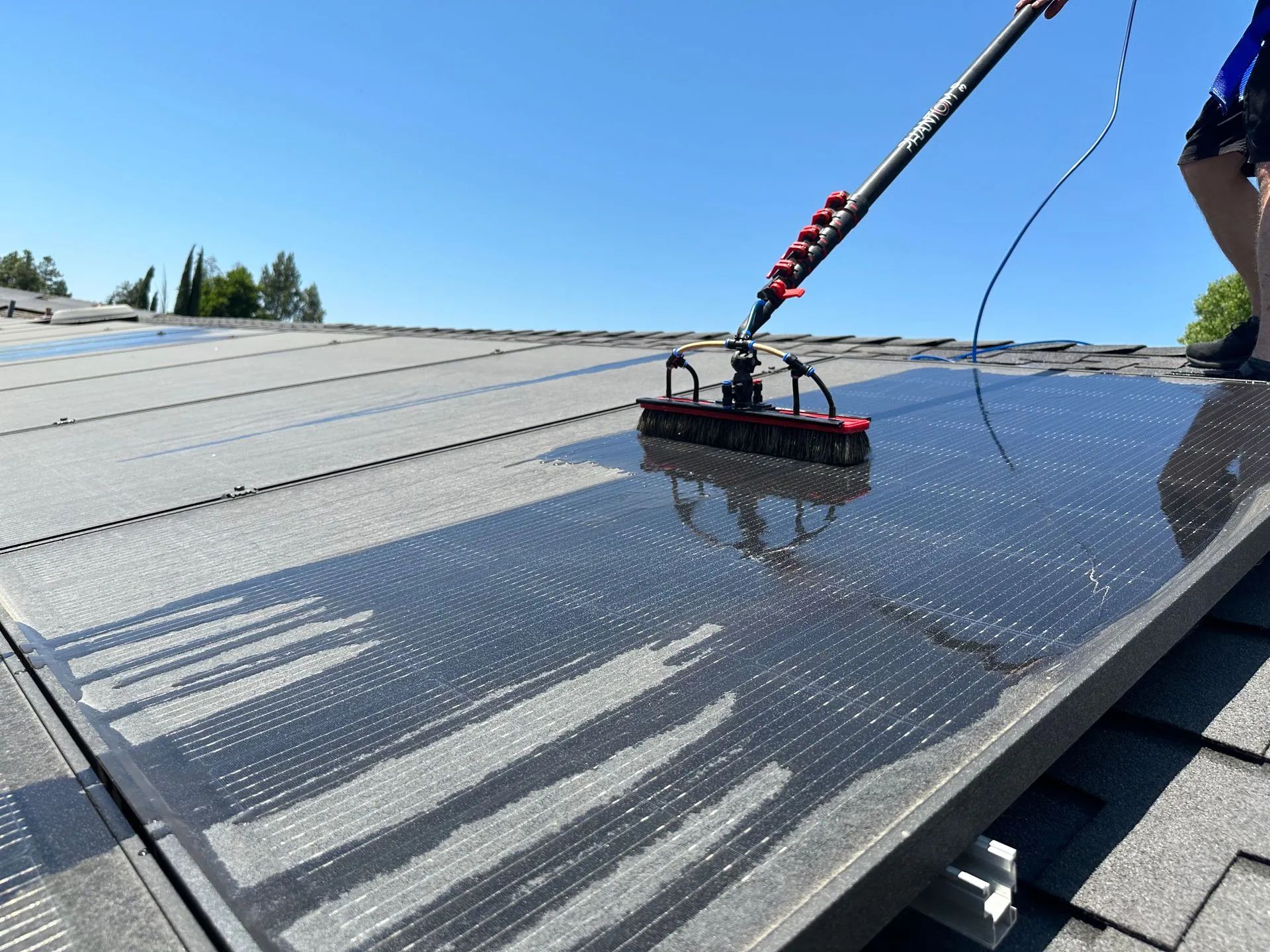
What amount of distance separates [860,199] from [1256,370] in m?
1.74

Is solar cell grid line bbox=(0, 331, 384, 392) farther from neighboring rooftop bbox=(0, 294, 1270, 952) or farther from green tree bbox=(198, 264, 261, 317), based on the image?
green tree bbox=(198, 264, 261, 317)

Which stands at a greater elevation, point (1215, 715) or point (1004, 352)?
point (1004, 352)

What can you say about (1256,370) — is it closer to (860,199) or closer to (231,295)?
(860,199)

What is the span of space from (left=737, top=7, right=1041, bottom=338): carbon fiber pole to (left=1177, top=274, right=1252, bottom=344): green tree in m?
23.0

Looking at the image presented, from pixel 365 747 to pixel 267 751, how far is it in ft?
0.46

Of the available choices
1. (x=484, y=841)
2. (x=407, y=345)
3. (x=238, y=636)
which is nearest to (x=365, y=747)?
(x=484, y=841)

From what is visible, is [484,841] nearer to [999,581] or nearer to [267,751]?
[267,751]

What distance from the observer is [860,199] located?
3.68 meters

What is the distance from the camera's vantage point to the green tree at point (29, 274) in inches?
1858

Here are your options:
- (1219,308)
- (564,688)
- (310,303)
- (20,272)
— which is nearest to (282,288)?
(310,303)

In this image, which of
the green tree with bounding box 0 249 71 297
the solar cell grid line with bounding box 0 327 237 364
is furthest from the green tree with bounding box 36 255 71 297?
the solar cell grid line with bounding box 0 327 237 364

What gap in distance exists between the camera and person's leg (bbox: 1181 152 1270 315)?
14.0 feet

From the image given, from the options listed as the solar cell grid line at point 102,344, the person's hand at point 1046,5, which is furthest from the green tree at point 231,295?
the person's hand at point 1046,5

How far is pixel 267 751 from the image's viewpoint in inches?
52.8
